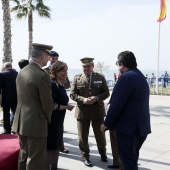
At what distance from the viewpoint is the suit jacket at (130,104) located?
319 centimetres

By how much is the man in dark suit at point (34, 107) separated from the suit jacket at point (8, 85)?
3.09m

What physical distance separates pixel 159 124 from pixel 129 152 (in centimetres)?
534

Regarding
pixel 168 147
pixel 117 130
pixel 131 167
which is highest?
pixel 117 130

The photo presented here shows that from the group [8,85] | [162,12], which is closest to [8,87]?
[8,85]

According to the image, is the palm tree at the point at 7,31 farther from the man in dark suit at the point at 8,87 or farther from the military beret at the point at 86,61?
the military beret at the point at 86,61

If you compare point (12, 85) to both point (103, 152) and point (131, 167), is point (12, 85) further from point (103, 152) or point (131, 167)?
point (131, 167)

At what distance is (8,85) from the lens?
6.19 meters

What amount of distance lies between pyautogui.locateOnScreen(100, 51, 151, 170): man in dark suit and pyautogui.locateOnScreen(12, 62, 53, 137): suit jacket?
78cm

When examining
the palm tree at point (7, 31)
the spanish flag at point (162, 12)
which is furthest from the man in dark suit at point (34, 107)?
the spanish flag at point (162, 12)

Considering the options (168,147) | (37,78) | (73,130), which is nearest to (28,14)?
(73,130)

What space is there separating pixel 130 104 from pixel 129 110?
7 cm

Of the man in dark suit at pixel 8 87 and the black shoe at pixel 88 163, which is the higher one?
the man in dark suit at pixel 8 87

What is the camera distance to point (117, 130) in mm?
3318

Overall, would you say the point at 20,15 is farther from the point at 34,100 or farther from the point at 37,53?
the point at 34,100
